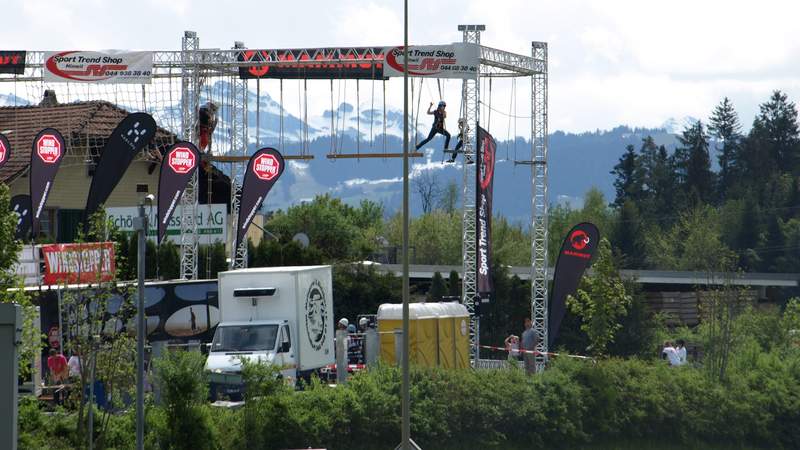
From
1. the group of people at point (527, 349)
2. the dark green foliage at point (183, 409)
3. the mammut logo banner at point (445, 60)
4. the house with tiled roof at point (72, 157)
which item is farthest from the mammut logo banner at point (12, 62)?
the dark green foliage at point (183, 409)

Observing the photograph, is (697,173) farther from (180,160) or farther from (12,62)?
(180,160)

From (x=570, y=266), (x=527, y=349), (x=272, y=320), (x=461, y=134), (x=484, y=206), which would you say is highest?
(x=461, y=134)

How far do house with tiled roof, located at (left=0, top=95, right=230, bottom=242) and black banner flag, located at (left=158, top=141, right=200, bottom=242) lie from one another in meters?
13.2

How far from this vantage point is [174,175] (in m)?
38.2

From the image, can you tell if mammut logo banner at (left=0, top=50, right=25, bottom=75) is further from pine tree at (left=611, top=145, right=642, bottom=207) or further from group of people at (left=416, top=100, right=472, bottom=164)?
pine tree at (left=611, top=145, right=642, bottom=207)

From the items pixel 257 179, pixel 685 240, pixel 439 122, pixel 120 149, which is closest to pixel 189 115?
pixel 257 179

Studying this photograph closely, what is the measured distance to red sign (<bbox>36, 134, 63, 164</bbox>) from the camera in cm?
3741

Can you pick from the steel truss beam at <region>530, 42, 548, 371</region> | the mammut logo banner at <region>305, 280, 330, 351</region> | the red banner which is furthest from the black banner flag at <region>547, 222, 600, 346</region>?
the red banner

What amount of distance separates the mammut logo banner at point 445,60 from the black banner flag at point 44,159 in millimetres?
9938

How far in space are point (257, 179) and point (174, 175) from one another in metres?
2.60

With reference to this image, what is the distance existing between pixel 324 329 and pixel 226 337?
2.76 metres

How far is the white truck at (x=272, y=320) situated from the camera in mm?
31406

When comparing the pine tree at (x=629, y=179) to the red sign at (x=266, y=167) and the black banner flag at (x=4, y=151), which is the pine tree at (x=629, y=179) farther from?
the black banner flag at (x=4, y=151)

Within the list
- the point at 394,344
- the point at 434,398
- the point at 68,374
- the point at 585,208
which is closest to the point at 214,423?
the point at 68,374
